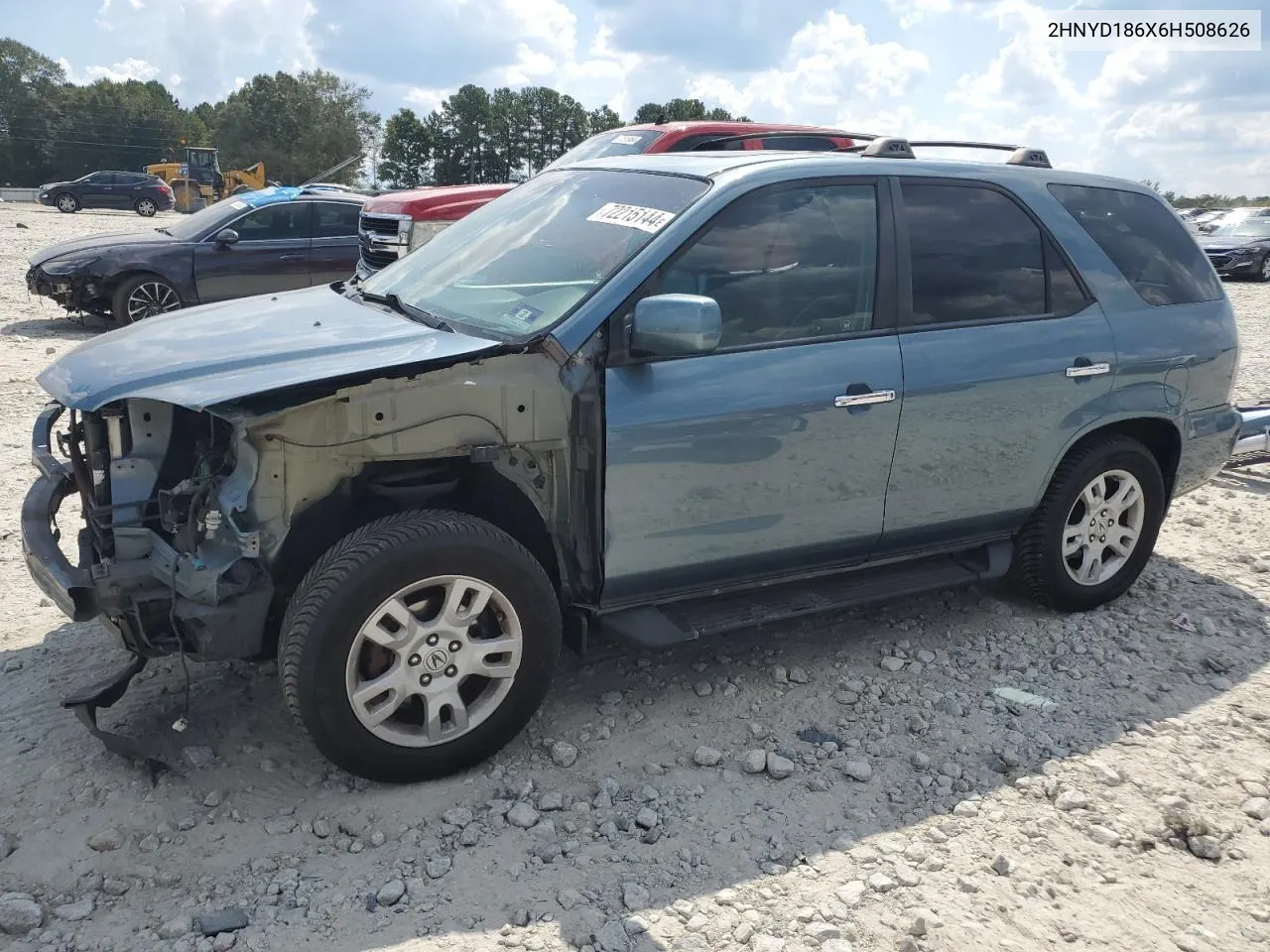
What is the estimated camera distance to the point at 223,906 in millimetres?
2746

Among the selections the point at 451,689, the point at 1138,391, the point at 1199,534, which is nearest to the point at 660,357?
the point at 451,689

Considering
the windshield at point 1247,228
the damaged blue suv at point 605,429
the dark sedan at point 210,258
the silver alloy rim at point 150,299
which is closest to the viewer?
the damaged blue suv at point 605,429

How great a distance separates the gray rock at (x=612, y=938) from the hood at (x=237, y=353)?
1.69 metres

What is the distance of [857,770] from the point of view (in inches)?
135

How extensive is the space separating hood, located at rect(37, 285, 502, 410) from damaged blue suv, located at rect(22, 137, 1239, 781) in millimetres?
18

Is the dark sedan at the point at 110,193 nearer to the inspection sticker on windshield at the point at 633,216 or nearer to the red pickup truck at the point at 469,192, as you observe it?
the red pickup truck at the point at 469,192

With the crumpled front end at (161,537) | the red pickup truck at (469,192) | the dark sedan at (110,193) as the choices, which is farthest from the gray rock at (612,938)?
the dark sedan at (110,193)

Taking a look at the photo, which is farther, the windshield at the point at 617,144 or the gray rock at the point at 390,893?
the windshield at the point at 617,144

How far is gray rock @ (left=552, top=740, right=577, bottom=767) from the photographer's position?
3.44 meters

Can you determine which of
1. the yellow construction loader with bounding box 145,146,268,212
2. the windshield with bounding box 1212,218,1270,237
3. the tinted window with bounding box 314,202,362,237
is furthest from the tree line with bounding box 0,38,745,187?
the tinted window with bounding box 314,202,362,237

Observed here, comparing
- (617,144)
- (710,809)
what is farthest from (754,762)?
(617,144)

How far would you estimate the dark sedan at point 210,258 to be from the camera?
10.6m

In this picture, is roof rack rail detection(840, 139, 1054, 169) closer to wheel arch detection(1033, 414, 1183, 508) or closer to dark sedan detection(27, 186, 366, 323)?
wheel arch detection(1033, 414, 1183, 508)

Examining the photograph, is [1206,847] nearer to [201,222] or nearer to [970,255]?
[970,255]
